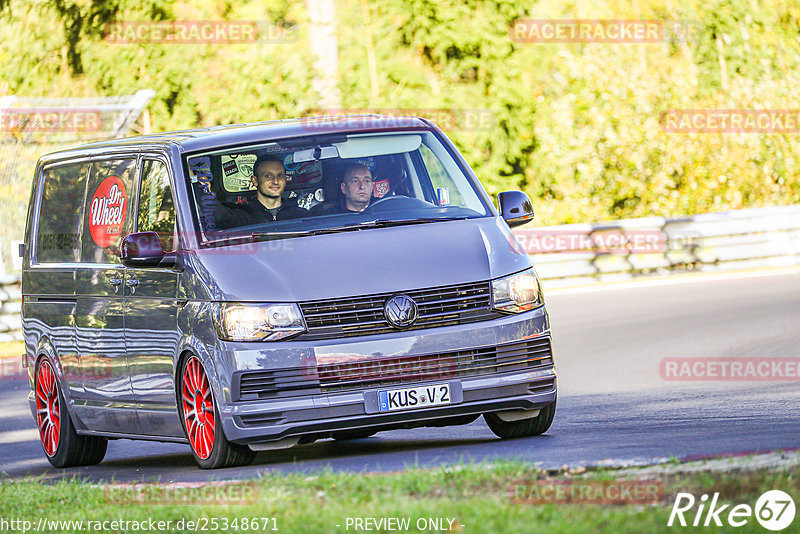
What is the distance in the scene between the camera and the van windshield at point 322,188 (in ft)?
31.5

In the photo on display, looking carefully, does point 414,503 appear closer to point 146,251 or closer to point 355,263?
point 355,263

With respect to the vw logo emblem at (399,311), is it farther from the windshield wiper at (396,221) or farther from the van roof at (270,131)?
the van roof at (270,131)

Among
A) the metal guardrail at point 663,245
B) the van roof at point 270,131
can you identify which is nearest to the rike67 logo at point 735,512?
the van roof at point 270,131

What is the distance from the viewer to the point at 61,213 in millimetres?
11781

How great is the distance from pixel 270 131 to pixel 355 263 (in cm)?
157

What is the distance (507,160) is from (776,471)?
94.4 feet

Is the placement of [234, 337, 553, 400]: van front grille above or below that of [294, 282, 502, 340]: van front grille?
below

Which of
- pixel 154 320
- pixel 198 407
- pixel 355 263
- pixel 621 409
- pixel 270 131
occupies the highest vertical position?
pixel 270 131

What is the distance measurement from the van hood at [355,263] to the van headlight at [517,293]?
0.05 meters

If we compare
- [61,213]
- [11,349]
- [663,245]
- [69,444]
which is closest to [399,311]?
[69,444]

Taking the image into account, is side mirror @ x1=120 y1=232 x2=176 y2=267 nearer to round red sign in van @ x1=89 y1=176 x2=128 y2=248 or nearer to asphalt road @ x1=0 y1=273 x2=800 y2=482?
round red sign in van @ x1=89 y1=176 x2=128 y2=248

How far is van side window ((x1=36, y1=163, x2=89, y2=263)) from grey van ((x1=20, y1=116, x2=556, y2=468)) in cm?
11

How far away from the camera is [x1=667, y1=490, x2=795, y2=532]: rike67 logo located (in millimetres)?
5910

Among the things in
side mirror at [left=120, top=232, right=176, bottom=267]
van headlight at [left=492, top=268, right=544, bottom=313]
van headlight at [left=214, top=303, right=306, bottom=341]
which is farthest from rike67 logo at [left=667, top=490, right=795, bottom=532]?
side mirror at [left=120, top=232, right=176, bottom=267]
